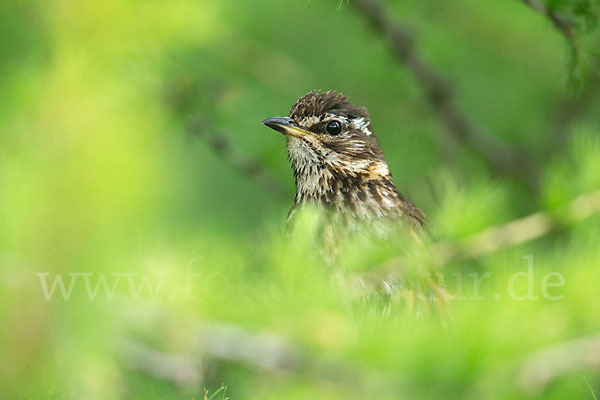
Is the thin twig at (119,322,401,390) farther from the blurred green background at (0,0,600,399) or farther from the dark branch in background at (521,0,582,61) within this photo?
the dark branch in background at (521,0,582,61)

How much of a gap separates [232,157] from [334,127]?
59cm

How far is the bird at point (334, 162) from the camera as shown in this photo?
406cm

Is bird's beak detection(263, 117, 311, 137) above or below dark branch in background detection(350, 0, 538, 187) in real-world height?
below

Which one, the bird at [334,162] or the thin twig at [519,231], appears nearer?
the thin twig at [519,231]

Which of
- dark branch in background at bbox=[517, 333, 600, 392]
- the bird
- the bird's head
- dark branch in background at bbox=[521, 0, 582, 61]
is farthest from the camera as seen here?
the bird's head

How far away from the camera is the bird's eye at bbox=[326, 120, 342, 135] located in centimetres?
431

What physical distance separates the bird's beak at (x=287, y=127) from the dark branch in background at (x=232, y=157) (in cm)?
29

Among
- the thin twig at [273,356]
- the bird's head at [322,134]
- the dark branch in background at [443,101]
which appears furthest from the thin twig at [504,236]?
the dark branch in background at [443,101]

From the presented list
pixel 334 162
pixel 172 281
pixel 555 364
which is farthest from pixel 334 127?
pixel 555 364

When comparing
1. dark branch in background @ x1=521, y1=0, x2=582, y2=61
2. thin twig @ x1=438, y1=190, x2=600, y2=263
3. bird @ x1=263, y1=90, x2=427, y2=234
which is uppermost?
bird @ x1=263, y1=90, x2=427, y2=234

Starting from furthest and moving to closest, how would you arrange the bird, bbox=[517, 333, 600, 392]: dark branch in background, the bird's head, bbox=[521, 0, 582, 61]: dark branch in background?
1. the bird's head
2. the bird
3. bbox=[521, 0, 582, 61]: dark branch in background
4. bbox=[517, 333, 600, 392]: dark branch in background

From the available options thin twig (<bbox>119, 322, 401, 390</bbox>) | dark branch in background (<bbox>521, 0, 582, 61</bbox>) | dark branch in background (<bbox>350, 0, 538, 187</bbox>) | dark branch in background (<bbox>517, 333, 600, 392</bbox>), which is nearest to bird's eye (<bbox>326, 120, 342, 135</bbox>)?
dark branch in background (<bbox>350, 0, 538, 187</bbox>)

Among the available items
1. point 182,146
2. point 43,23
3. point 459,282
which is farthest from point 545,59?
point 43,23

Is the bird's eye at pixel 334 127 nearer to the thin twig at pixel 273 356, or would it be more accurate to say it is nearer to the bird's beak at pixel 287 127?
the bird's beak at pixel 287 127
